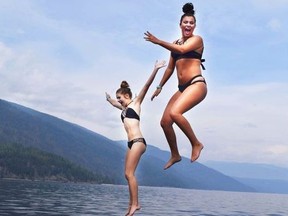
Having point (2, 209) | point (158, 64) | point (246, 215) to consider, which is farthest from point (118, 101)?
point (246, 215)

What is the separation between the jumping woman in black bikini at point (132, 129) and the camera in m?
7.05

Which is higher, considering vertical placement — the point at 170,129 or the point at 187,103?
the point at 187,103

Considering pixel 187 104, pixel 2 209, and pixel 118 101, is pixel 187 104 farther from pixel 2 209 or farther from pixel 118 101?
pixel 2 209

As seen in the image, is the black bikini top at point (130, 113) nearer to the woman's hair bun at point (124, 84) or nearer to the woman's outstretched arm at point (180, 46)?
the woman's hair bun at point (124, 84)

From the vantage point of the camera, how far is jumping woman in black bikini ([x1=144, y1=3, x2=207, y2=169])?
6.59 meters

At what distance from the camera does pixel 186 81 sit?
6.89m

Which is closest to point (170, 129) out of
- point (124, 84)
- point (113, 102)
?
point (124, 84)

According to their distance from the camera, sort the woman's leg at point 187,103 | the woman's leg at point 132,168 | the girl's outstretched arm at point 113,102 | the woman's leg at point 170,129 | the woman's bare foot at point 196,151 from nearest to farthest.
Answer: the woman's leg at point 187,103, the woman's bare foot at point 196,151, the woman's leg at point 170,129, the woman's leg at point 132,168, the girl's outstretched arm at point 113,102

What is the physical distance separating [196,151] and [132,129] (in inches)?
44.1

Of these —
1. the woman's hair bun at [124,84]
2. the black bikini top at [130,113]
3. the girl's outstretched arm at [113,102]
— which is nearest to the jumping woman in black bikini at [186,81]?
the black bikini top at [130,113]

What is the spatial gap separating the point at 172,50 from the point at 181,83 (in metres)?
0.62

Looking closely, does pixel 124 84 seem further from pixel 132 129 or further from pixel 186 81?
pixel 186 81

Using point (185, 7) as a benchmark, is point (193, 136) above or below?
below

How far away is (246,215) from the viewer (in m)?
104
